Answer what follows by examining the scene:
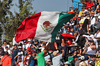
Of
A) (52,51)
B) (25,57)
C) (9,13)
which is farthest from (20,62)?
(9,13)

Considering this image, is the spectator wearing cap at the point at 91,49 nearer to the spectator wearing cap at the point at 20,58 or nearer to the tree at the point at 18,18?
the spectator wearing cap at the point at 20,58

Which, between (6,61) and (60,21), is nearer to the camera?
(60,21)

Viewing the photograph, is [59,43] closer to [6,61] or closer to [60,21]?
[60,21]

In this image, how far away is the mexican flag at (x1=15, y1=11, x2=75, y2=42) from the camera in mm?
9742

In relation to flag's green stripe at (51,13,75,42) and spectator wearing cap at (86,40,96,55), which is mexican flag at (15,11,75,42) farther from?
spectator wearing cap at (86,40,96,55)

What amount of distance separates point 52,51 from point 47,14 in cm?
133

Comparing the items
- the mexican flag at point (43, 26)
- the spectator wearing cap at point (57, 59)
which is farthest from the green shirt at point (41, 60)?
the mexican flag at point (43, 26)

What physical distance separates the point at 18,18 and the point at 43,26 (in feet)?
60.7

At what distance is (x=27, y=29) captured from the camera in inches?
388

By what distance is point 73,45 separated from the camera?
32.0 ft

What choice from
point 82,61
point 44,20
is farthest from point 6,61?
point 82,61

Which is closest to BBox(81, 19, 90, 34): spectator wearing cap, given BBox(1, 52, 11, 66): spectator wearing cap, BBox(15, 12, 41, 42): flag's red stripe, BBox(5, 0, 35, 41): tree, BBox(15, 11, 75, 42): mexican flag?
BBox(15, 11, 75, 42): mexican flag

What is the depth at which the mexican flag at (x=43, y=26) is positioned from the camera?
9.74 meters

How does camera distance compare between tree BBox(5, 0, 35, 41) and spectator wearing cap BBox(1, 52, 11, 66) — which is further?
tree BBox(5, 0, 35, 41)
